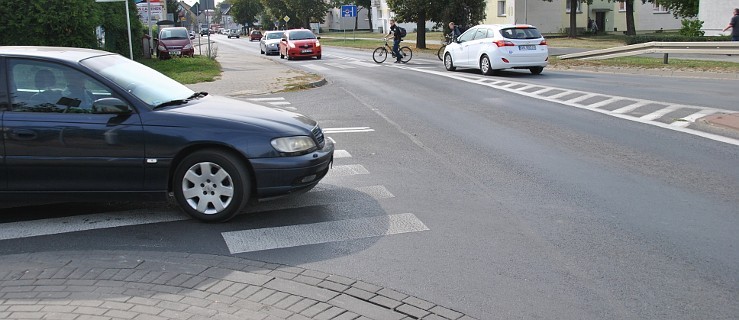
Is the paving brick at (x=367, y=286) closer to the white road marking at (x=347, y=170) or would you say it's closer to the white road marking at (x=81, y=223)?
the white road marking at (x=81, y=223)

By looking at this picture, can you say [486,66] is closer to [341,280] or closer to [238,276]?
[341,280]

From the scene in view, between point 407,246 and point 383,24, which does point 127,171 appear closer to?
point 407,246

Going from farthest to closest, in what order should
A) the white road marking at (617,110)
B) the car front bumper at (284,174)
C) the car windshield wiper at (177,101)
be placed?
1. the white road marking at (617,110)
2. the car windshield wiper at (177,101)
3. the car front bumper at (284,174)

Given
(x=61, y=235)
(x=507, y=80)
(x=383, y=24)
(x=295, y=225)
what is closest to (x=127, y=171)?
(x=61, y=235)

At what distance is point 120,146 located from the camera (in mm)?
6188

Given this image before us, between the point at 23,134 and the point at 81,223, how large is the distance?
0.89 metres

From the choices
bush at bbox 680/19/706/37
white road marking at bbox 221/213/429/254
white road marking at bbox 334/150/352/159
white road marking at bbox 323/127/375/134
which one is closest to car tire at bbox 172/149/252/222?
white road marking at bbox 221/213/429/254

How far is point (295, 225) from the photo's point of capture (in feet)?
20.6

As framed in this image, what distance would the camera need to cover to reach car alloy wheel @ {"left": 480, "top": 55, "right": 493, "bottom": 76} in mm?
22298

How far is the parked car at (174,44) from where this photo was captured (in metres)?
34.4

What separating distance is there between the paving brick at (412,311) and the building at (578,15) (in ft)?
182

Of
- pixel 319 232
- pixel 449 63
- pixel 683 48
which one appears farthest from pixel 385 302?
pixel 683 48

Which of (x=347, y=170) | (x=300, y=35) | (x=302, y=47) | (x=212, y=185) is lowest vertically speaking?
(x=347, y=170)

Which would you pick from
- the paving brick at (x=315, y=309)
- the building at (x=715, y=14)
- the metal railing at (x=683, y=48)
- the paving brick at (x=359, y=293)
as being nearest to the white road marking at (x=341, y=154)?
the paving brick at (x=359, y=293)
